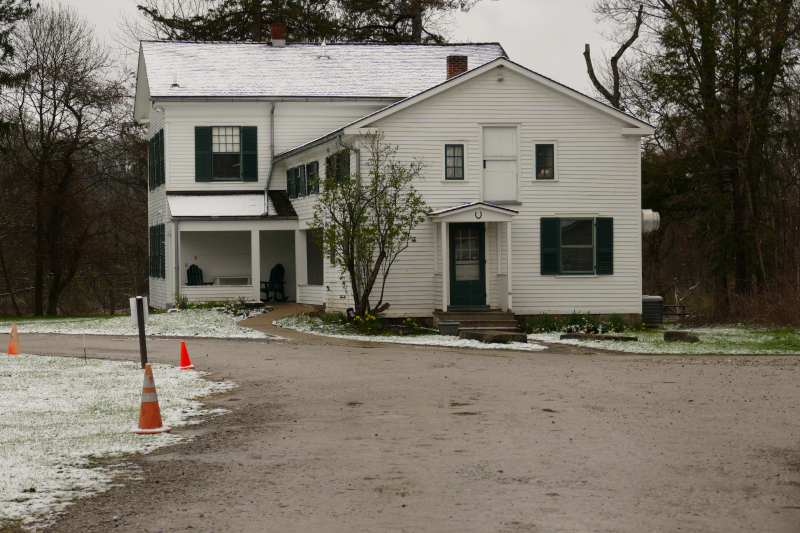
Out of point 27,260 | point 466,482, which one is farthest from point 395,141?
point 27,260

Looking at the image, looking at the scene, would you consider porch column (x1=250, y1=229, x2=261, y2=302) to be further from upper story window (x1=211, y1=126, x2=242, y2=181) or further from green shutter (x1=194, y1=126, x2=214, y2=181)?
green shutter (x1=194, y1=126, x2=214, y2=181)

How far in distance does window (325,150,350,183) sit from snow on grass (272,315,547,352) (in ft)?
11.6

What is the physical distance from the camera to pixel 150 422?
950 centimetres

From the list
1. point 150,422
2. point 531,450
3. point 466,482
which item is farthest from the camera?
point 150,422

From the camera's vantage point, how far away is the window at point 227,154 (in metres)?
29.0

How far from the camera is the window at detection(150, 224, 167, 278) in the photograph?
30.5m

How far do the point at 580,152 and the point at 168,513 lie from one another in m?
18.4

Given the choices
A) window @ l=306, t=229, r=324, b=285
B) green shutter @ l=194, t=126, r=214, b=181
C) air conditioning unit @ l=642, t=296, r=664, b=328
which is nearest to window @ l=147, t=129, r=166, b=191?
green shutter @ l=194, t=126, r=214, b=181

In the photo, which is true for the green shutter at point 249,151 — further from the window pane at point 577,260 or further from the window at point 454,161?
the window pane at point 577,260

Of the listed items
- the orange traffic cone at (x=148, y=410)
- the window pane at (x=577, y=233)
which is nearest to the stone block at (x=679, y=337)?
the window pane at (x=577, y=233)

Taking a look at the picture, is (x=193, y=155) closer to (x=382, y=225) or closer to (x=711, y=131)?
(x=382, y=225)

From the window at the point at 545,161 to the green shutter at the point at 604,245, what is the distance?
5.35ft

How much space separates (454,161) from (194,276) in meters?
10.3

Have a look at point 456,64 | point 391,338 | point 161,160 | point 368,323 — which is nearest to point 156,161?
point 161,160
